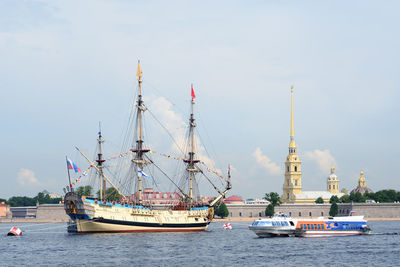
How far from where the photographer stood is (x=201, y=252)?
7606cm

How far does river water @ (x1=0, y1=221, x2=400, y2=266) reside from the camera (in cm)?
6625

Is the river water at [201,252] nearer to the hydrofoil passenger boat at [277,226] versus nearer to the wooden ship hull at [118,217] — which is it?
the hydrofoil passenger boat at [277,226]

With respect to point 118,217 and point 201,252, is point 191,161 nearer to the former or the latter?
point 118,217

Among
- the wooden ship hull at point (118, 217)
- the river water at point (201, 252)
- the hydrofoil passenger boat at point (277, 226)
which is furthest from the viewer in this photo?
the wooden ship hull at point (118, 217)

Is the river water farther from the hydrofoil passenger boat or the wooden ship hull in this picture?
the wooden ship hull

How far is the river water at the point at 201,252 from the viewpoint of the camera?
217 feet

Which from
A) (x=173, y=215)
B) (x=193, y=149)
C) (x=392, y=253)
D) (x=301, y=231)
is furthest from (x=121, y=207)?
(x=392, y=253)

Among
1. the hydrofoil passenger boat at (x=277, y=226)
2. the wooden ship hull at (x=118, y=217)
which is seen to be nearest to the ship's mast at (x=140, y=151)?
the wooden ship hull at (x=118, y=217)

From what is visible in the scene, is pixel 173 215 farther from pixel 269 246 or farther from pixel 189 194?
pixel 269 246

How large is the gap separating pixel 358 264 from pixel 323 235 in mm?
33295

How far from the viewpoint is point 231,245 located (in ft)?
285

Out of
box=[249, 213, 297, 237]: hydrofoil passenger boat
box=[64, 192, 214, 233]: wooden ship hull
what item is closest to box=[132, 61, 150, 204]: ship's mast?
box=[64, 192, 214, 233]: wooden ship hull

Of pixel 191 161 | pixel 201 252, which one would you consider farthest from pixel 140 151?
pixel 201 252

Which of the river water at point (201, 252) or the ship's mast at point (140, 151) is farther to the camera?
the ship's mast at point (140, 151)
